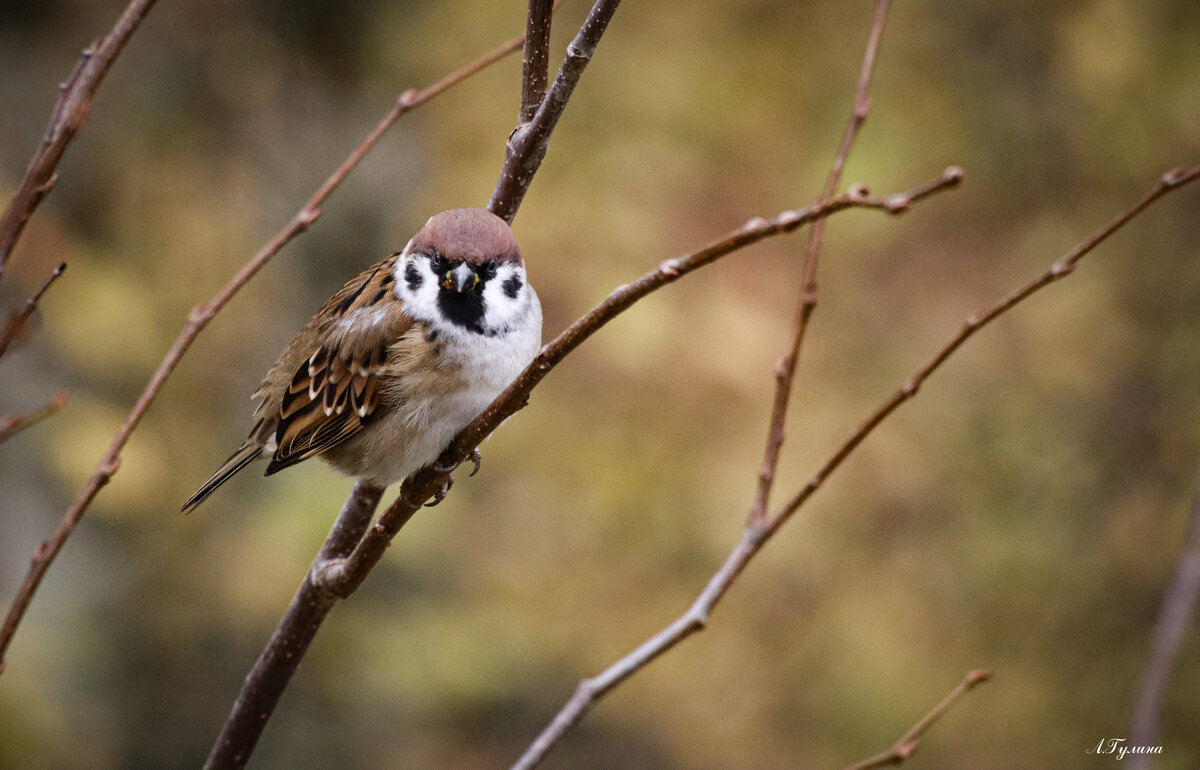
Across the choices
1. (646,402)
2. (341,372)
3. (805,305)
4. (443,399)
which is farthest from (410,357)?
(646,402)

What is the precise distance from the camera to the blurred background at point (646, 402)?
3691 millimetres

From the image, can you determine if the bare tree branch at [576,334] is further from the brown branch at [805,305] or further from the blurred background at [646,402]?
the blurred background at [646,402]

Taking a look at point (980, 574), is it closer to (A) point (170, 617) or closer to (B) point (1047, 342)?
(B) point (1047, 342)

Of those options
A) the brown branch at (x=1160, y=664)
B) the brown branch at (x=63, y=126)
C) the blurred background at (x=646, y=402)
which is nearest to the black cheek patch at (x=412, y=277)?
the brown branch at (x=63, y=126)

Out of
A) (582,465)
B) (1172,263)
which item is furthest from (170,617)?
(1172,263)

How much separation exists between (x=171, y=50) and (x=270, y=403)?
99.8 inches

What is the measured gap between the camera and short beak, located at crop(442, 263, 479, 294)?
174 cm

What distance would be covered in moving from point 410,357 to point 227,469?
1.41 feet

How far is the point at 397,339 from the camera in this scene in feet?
6.43

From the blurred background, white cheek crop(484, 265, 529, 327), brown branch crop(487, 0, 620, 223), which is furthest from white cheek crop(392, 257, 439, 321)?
the blurred background

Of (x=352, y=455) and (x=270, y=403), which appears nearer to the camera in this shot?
(x=352, y=455)

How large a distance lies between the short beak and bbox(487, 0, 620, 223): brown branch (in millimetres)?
194

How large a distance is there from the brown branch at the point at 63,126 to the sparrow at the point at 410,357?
80 cm

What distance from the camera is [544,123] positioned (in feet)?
4.40
